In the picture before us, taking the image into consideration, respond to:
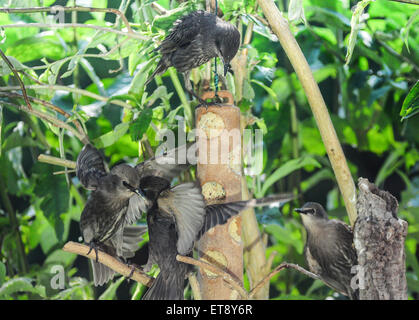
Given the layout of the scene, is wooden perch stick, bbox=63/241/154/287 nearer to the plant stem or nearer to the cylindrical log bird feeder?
the cylindrical log bird feeder

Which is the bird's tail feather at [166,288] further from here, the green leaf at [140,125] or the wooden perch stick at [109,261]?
the green leaf at [140,125]

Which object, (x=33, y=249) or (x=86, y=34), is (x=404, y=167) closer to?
(x=86, y=34)

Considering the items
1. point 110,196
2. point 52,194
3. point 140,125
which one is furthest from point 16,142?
point 110,196

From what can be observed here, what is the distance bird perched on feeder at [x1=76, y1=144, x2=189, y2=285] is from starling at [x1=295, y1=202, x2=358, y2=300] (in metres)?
0.24

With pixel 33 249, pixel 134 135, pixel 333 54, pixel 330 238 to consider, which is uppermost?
pixel 333 54

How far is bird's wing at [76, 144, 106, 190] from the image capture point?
34.8 inches

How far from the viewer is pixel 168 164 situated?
2.83ft

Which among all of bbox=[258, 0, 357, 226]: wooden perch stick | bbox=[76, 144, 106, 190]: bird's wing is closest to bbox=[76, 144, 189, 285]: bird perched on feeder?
bbox=[76, 144, 106, 190]: bird's wing

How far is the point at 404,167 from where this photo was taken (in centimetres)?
187

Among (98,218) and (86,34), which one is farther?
(86,34)

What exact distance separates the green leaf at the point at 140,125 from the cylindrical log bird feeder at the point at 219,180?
221 millimetres

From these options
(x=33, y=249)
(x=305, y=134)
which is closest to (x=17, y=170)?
(x=33, y=249)

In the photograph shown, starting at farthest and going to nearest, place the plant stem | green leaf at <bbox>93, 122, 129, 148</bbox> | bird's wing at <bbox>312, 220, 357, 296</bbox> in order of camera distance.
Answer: the plant stem < green leaf at <bbox>93, 122, 129, 148</bbox> < bird's wing at <bbox>312, 220, 357, 296</bbox>
